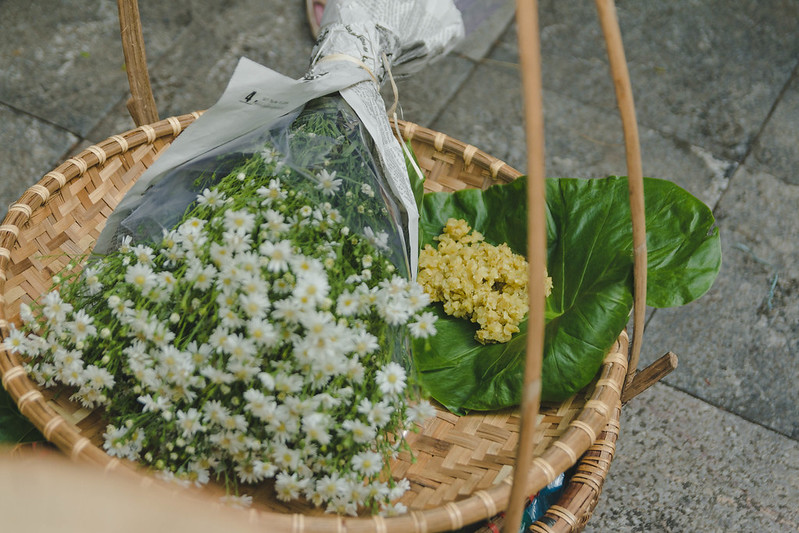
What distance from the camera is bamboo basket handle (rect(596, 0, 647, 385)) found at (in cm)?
62

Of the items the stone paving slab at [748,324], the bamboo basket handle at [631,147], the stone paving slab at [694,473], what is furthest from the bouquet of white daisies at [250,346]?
the stone paving slab at [748,324]

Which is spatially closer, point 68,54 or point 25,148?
point 25,148

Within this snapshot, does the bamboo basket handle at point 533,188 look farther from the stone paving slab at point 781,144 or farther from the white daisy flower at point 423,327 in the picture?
the stone paving slab at point 781,144

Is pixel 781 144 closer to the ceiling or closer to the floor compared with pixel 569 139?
closer to the floor

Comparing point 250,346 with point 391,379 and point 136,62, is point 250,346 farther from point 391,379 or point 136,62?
point 136,62

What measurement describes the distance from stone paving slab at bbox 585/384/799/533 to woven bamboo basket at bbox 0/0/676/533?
0.34m

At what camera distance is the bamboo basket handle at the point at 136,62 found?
962 millimetres

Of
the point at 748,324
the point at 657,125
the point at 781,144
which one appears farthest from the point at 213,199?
the point at 781,144

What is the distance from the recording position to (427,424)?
2.93 ft

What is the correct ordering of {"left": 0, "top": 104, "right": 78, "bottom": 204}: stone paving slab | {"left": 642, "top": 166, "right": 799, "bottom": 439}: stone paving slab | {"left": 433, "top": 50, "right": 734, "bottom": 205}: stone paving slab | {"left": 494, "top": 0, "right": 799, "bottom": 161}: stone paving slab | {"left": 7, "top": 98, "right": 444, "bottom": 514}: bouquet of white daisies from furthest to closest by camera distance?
{"left": 494, "top": 0, "right": 799, "bottom": 161}: stone paving slab, {"left": 433, "top": 50, "right": 734, "bottom": 205}: stone paving slab, {"left": 0, "top": 104, "right": 78, "bottom": 204}: stone paving slab, {"left": 642, "top": 166, "right": 799, "bottom": 439}: stone paving slab, {"left": 7, "top": 98, "right": 444, "bottom": 514}: bouquet of white daisies

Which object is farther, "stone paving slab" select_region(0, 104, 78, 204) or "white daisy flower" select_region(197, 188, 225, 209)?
"stone paving slab" select_region(0, 104, 78, 204)

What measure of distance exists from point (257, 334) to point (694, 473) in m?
0.94

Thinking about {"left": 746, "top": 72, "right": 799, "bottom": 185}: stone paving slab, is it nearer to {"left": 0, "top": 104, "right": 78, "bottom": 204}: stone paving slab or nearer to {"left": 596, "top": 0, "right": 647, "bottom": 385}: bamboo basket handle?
{"left": 596, "top": 0, "right": 647, "bottom": 385}: bamboo basket handle

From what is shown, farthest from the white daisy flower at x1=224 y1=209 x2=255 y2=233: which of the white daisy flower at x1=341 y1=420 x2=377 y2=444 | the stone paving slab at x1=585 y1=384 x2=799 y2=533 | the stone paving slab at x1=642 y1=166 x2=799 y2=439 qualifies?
the stone paving slab at x1=642 y1=166 x2=799 y2=439
